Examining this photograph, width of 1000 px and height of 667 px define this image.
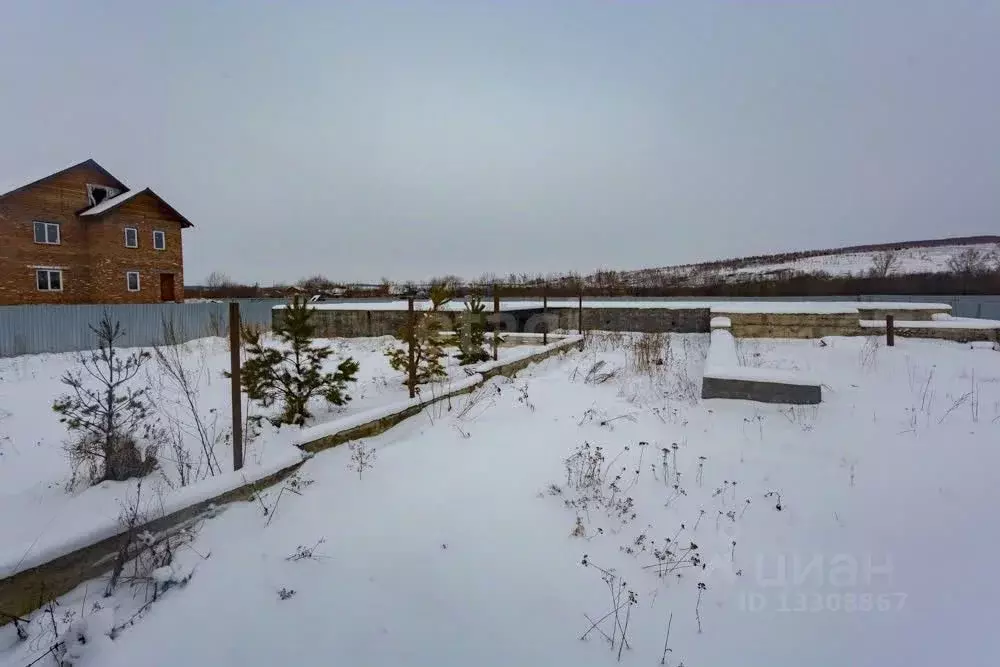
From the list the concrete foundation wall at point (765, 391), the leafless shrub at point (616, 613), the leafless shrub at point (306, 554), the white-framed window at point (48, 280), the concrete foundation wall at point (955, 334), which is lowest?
the leafless shrub at point (616, 613)

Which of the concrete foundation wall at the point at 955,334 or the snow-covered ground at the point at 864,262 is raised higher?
the snow-covered ground at the point at 864,262

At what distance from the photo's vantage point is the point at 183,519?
9.27ft

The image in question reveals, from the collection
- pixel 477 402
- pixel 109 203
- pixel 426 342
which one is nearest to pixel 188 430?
pixel 426 342

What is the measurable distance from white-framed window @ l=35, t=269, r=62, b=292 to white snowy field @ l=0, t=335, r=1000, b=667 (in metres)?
22.5

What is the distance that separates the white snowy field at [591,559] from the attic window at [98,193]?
24094mm

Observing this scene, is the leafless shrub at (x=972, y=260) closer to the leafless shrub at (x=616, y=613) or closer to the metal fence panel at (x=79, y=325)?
the leafless shrub at (x=616, y=613)

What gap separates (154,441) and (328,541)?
234cm

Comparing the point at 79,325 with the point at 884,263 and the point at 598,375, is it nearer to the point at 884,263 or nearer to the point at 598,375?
the point at 598,375

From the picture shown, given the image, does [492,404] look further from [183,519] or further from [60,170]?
[60,170]

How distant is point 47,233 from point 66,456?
21.3 metres

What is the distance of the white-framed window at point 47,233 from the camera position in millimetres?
18797

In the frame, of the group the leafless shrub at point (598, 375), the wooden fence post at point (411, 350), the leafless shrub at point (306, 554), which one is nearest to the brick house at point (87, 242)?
the wooden fence post at point (411, 350)

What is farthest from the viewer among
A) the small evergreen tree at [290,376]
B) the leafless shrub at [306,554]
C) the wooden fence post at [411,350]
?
the wooden fence post at [411,350]

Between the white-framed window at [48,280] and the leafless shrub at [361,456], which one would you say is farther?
the white-framed window at [48,280]
